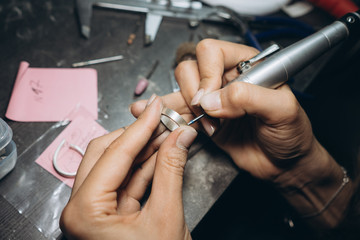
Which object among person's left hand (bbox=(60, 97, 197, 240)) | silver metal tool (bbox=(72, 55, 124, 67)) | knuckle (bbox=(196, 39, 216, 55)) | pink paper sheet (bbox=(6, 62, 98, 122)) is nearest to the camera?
person's left hand (bbox=(60, 97, 197, 240))

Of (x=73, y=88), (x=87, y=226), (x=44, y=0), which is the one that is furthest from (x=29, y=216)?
(x=44, y=0)

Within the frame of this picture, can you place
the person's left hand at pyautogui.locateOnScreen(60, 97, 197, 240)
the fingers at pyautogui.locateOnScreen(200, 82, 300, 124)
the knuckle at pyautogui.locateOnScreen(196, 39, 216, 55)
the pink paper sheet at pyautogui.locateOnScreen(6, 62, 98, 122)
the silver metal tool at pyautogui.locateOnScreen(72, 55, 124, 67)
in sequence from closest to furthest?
the person's left hand at pyautogui.locateOnScreen(60, 97, 197, 240)
the fingers at pyautogui.locateOnScreen(200, 82, 300, 124)
the knuckle at pyautogui.locateOnScreen(196, 39, 216, 55)
the pink paper sheet at pyautogui.locateOnScreen(6, 62, 98, 122)
the silver metal tool at pyautogui.locateOnScreen(72, 55, 124, 67)

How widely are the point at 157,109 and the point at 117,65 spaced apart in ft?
1.59

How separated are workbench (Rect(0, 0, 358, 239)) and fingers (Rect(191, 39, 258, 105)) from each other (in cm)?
24

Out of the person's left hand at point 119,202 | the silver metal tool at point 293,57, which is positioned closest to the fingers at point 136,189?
the person's left hand at point 119,202

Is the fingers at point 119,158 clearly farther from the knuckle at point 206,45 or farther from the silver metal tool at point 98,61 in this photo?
the silver metal tool at point 98,61

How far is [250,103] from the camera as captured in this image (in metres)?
0.60

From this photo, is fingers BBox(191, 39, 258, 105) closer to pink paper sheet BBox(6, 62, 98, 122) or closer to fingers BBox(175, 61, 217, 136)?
fingers BBox(175, 61, 217, 136)

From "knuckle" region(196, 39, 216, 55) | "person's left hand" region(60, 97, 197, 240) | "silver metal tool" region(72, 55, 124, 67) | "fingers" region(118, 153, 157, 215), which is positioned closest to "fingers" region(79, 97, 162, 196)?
"person's left hand" region(60, 97, 197, 240)

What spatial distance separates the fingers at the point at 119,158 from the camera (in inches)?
19.9

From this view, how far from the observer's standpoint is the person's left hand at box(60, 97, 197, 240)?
1.59ft

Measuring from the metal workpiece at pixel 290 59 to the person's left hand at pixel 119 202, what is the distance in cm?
24

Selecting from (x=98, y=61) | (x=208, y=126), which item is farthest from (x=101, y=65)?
(x=208, y=126)

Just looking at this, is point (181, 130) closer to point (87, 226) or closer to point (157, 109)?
point (157, 109)
